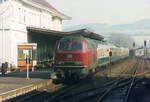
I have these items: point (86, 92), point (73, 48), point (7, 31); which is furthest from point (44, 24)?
point (86, 92)

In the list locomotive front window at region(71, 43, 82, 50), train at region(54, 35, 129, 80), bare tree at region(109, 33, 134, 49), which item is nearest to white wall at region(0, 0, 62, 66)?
train at region(54, 35, 129, 80)

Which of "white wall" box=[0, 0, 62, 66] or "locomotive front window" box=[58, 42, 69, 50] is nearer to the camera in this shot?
"locomotive front window" box=[58, 42, 69, 50]

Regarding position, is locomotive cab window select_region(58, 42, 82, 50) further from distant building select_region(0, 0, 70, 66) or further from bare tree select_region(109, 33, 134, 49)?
bare tree select_region(109, 33, 134, 49)

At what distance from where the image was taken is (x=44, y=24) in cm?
3478

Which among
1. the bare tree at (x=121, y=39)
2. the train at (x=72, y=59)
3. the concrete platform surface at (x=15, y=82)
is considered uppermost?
the bare tree at (x=121, y=39)

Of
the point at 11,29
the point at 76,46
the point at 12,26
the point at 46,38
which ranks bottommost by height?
the point at 76,46

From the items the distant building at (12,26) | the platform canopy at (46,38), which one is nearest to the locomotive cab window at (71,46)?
the distant building at (12,26)

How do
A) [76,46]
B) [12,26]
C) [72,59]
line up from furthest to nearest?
[12,26]
[76,46]
[72,59]

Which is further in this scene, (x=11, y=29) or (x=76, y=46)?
(x=11, y=29)

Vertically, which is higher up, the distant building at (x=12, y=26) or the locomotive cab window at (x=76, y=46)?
the distant building at (x=12, y=26)

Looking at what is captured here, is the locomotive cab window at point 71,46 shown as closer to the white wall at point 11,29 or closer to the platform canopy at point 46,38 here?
the white wall at point 11,29

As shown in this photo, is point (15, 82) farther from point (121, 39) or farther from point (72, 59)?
point (121, 39)

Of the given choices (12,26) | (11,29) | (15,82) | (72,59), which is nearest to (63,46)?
(72,59)

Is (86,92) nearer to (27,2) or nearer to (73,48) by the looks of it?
(73,48)
